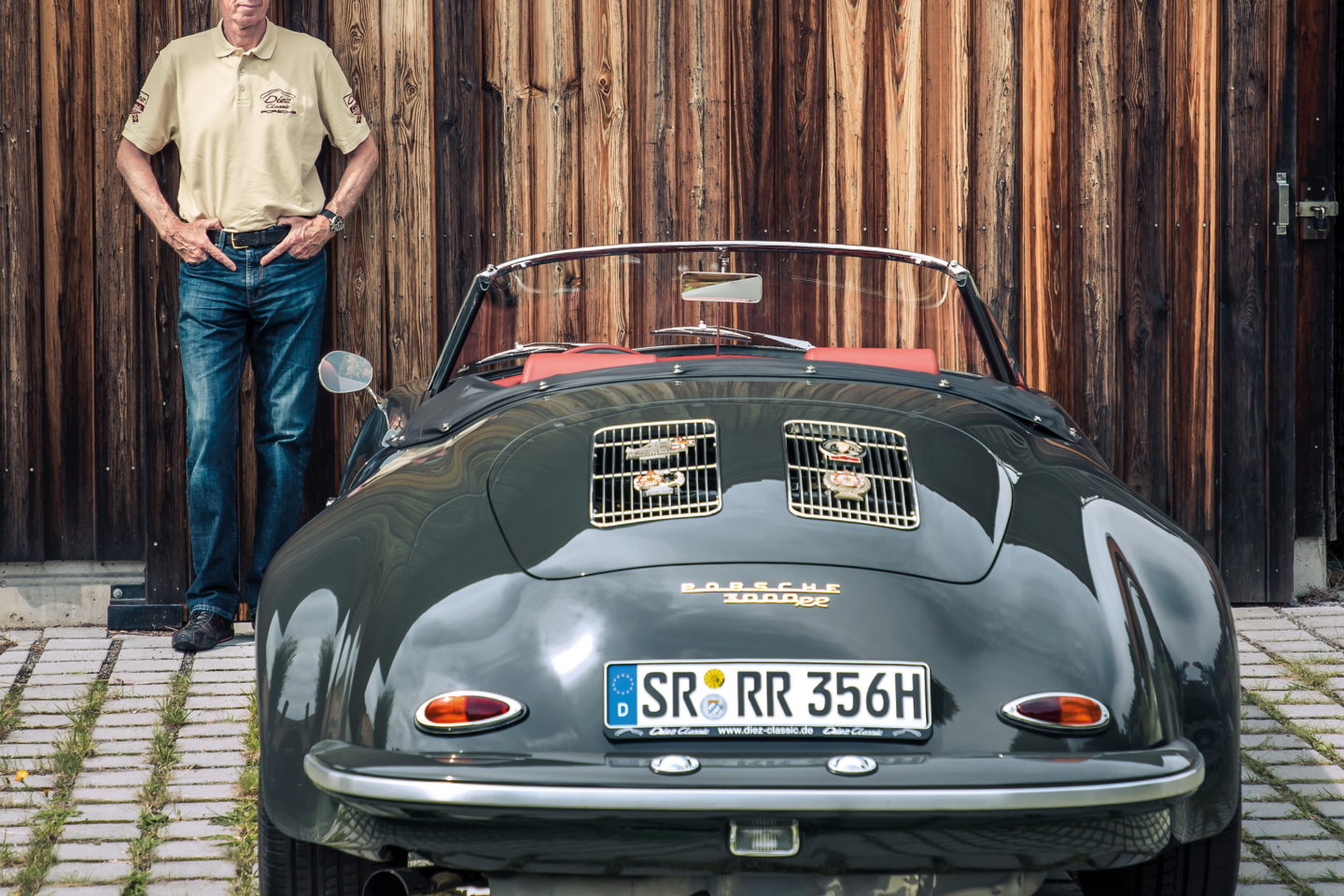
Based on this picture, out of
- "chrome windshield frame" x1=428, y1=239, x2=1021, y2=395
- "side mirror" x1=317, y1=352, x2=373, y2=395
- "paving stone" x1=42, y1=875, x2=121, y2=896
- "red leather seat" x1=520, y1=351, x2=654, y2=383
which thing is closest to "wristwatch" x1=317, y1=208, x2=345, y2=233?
"chrome windshield frame" x1=428, y1=239, x2=1021, y2=395

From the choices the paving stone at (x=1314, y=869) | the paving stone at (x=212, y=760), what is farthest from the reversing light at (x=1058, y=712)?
the paving stone at (x=212, y=760)

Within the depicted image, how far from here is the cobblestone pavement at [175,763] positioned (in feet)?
10.8

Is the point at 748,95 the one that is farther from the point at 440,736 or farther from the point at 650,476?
the point at 440,736

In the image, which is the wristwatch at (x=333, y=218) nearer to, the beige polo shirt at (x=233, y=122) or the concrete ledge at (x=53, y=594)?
the beige polo shirt at (x=233, y=122)

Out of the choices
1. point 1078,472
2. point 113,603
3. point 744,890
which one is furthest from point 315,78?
point 744,890

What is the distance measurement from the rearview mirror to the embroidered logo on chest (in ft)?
7.29

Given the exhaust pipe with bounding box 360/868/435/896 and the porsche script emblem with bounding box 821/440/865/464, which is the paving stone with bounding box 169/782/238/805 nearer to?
the exhaust pipe with bounding box 360/868/435/896

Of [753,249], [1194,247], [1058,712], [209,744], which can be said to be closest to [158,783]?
[209,744]

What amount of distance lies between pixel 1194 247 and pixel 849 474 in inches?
148

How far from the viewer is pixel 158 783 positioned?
388 cm

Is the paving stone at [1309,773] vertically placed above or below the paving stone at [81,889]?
above

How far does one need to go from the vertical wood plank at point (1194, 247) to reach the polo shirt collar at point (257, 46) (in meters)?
3.49

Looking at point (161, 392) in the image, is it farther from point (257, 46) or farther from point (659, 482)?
point (659, 482)

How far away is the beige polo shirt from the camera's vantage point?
541 cm
